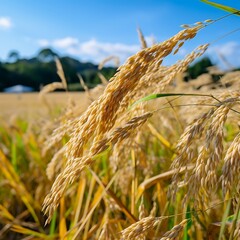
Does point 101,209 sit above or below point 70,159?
below

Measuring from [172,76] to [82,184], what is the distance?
3.45 ft

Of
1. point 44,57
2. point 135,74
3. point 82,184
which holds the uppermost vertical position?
point 44,57

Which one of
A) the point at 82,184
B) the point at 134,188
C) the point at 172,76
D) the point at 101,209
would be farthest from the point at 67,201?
the point at 172,76

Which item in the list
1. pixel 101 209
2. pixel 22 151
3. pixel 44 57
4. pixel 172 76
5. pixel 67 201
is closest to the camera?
pixel 172 76

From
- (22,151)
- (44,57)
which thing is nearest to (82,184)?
(22,151)

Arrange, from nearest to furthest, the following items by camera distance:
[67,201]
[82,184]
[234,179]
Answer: [234,179] → [82,184] → [67,201]

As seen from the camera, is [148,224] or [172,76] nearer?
[148,224]

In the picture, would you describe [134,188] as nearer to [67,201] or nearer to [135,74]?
[135,74]

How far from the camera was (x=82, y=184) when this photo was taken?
191cm

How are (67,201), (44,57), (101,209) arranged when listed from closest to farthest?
1. (101,209)
2. (67,201)
3. (44,57)

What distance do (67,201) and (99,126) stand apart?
173 cm

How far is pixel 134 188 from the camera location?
1472 mm

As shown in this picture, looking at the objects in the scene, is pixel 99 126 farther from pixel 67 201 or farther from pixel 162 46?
pixel 67 201

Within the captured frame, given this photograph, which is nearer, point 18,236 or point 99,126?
point 99,126
